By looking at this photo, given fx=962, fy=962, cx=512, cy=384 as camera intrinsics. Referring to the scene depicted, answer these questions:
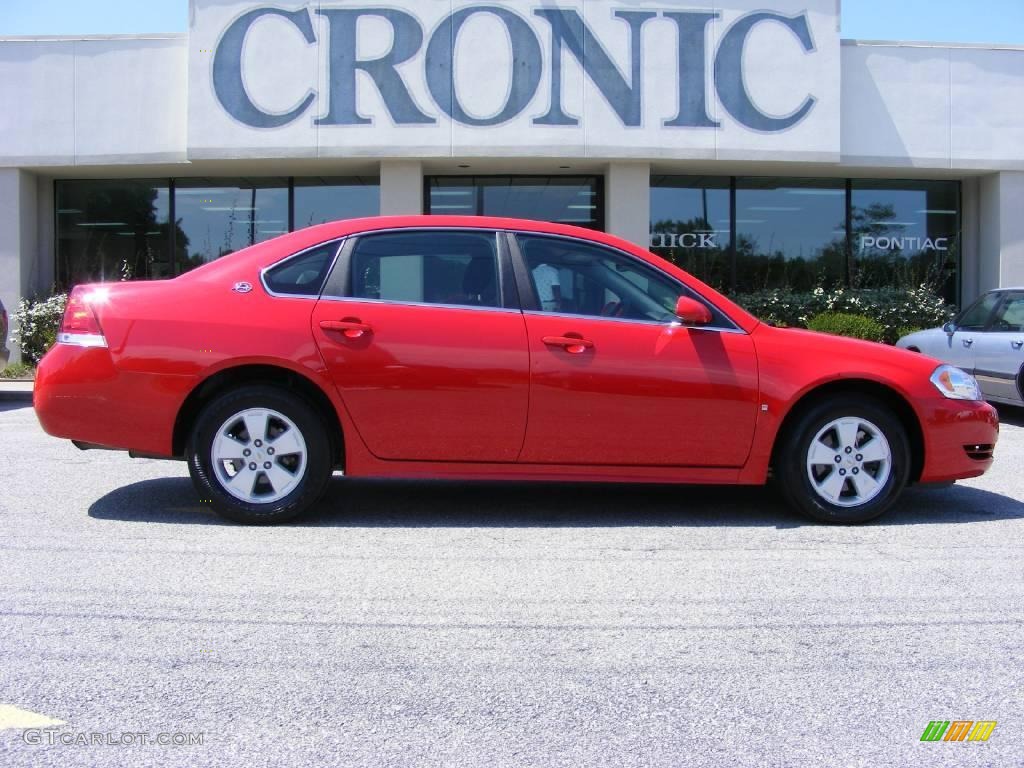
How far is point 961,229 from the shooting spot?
1714cm

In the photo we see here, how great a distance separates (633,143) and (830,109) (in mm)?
3105

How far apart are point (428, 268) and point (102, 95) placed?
41.1 feet

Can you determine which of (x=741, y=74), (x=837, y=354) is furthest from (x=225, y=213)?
(x=837, y=354)

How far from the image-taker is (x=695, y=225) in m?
16.6

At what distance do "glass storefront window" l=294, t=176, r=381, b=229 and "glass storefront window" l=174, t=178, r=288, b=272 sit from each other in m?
0.28

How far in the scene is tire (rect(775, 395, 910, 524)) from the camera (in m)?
5.13

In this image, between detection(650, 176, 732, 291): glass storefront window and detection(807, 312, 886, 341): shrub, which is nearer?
detection(807, 312, 886, 341): shrub

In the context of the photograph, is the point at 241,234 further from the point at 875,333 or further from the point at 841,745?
the point at 841,745

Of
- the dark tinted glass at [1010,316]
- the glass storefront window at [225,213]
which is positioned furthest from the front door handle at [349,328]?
the glass storefront window at [225,213]

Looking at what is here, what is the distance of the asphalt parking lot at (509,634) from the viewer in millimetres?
2773

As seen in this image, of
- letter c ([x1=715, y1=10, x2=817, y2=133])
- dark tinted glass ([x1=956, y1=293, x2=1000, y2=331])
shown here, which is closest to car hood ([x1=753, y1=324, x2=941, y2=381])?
dark tinted glass ([x1=956, y1=293, x2=1000, y2=331])

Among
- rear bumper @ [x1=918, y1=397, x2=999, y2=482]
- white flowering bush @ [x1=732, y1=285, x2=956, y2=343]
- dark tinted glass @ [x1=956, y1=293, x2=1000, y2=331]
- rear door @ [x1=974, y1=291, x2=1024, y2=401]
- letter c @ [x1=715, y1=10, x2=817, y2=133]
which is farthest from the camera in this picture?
white flowering bush @ [x1=732, y1=285, x2=956, y2=343]

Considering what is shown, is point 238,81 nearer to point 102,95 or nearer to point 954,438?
point 102,95

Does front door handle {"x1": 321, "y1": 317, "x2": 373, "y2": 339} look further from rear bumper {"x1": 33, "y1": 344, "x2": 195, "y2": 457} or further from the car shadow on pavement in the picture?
the car shadow on pavement
